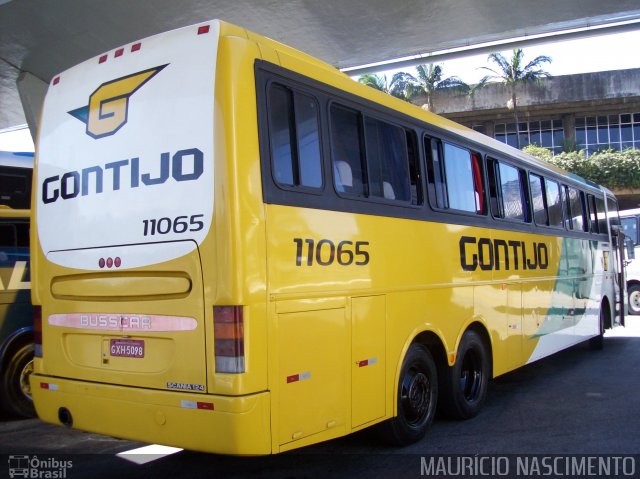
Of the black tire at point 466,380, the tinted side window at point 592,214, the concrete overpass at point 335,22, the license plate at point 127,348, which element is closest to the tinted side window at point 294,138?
the license plate at point 127,348

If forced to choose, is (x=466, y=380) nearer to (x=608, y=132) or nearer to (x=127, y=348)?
(x=127, y=348)

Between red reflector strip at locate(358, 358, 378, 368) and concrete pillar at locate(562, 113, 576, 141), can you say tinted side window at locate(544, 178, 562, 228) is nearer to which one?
red reflector strip at locate(358, 358, 378, 368)

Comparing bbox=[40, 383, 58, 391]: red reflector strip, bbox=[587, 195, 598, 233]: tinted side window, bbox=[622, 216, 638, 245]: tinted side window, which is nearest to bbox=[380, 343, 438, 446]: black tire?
bbox=[40, 383, 58, 391]: red reflector strip

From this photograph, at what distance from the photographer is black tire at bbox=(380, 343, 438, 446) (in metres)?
5.44

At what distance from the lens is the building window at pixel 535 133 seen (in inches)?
1583

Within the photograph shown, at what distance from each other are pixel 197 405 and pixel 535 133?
40621 mm

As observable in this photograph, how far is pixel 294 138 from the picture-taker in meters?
4.42

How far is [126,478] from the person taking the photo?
5.00 metres

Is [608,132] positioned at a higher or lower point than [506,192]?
higher

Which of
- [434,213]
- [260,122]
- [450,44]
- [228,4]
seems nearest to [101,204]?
[260,122]

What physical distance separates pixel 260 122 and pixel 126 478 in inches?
124

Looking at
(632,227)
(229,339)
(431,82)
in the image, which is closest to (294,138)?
(229,339)

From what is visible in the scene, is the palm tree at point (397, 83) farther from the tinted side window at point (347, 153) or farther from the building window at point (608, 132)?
the tinted side window at point (347, 153)

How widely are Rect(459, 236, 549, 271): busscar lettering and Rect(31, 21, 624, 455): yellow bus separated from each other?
74 centimetres
